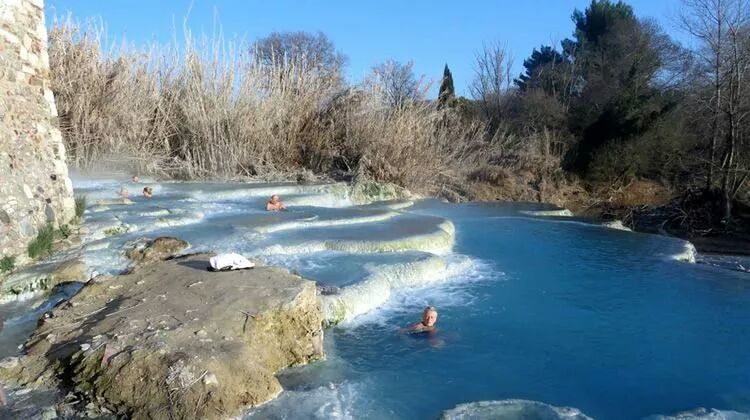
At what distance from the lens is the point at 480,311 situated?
4.98 meters

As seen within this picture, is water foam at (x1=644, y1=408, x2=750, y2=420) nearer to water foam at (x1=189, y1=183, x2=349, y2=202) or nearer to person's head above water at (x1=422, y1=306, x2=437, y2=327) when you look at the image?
person's head above water at (x1=422, y1=306, x2=437, y2=327)

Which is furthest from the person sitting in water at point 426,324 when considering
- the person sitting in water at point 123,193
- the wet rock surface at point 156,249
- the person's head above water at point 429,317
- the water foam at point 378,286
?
the person sitting in water at point 123,193

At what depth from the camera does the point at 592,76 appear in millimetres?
23109

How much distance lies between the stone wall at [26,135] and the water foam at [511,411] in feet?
12.8

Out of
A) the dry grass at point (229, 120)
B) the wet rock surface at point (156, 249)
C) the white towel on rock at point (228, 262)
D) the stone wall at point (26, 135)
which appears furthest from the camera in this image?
the dry grass at point (229, 120)

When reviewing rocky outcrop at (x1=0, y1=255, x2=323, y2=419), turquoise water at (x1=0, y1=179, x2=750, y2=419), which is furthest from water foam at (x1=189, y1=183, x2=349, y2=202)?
rocky outcrop at (x1=0, y1=255, x2=323, y2=419)

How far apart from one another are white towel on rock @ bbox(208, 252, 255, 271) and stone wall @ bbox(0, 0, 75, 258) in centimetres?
184

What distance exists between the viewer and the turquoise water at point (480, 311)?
11.7 feet

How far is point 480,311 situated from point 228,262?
6.81ft

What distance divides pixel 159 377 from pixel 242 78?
32.2 ft

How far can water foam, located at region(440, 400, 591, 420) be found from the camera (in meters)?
3.26

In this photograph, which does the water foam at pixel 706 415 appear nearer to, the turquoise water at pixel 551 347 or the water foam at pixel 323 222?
the turquoise water at pixel 551 347

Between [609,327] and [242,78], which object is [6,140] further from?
[242,78]

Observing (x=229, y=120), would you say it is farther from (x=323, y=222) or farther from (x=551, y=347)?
(x=551, y=347)
